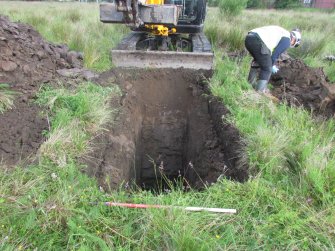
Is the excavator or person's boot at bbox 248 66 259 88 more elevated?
the excavator

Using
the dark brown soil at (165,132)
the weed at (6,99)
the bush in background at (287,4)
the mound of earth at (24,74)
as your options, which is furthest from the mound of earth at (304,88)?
the bush in background at (287,4)

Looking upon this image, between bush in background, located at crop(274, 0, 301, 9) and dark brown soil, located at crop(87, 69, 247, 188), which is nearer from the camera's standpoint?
dark brown soil, located at crop(87, 69, 247, 188)

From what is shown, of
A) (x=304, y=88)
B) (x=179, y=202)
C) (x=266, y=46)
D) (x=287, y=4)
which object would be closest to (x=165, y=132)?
(x=266, y=46)

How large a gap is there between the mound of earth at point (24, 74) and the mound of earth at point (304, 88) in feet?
11.3

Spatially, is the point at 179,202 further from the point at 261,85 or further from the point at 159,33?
the point at 159,33

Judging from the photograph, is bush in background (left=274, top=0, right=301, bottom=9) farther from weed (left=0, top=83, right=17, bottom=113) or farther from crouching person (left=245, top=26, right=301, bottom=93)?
weed (left=0, top=83, right=17, bottom=113)

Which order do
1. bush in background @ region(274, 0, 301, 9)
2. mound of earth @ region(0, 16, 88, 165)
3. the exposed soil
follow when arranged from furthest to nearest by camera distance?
1. bush in background @ region(274, 0, 301, 9)
2. the exposed soil
3. mound of earth @ region(0, 16, 88, 165)

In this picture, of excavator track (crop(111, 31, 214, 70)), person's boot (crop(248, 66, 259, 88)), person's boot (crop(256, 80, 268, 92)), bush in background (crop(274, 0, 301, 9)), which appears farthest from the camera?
bush in background (crop(274, 0, 301, 9))

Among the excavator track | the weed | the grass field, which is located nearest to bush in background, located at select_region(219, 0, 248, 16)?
the excavator track

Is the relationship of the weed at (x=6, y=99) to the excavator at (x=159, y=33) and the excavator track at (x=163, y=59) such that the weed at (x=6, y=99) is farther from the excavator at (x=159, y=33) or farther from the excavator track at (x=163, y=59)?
the excavator track at (x=163, y=59)

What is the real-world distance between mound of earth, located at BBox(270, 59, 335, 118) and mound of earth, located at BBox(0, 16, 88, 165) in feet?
11.3

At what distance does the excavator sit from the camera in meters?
4.36

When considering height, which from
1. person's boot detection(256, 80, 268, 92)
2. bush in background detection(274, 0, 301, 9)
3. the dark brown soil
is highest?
person's boot detection(256, 80, 268, 92)

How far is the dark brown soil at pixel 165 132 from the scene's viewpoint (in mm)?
3791
